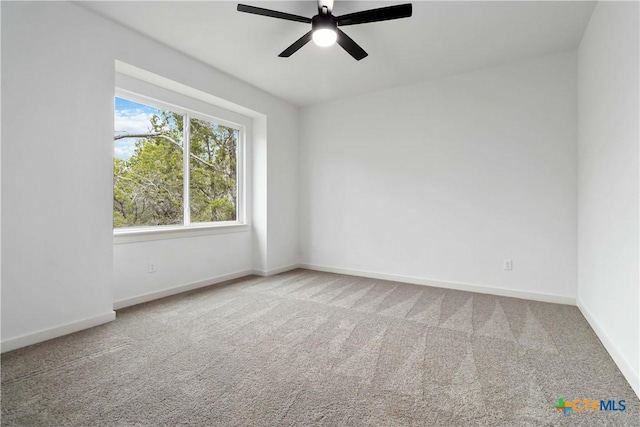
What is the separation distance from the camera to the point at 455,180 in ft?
12.4

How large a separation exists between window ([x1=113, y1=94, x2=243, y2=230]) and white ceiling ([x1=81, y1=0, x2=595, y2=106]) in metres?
0.81

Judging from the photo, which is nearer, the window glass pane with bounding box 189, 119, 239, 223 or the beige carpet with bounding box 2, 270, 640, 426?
the beige carpet with bounding box 2, 270, 640, 426

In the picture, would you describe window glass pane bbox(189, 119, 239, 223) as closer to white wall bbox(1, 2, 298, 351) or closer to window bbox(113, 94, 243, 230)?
window bbox(113, 94, 243, 230)

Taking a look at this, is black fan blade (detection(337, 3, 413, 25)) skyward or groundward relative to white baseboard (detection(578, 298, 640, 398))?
skyward

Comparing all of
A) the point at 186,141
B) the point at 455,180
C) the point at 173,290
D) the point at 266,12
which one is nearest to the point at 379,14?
the point at 266,12

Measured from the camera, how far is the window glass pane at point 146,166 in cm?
323

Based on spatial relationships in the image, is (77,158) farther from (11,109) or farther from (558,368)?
(558,368)

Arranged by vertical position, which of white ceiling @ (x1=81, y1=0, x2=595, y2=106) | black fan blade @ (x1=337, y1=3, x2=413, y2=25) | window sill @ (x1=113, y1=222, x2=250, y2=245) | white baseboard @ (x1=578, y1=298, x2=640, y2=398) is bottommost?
white baseboard @ (x1=578, y1=298, x2=640, y2=398)

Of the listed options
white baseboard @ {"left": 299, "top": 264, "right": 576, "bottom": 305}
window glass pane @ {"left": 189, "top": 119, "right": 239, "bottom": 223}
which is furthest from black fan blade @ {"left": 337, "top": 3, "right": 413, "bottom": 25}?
white baseboard @ {"left": 299, "top": 264, "right": 576, "bottom": 305}

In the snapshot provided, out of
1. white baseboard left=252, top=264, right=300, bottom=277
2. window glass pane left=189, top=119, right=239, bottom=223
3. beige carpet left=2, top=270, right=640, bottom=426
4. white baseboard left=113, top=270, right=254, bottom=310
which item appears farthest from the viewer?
white baseboard left=252, top=264, right=300, bottom=277

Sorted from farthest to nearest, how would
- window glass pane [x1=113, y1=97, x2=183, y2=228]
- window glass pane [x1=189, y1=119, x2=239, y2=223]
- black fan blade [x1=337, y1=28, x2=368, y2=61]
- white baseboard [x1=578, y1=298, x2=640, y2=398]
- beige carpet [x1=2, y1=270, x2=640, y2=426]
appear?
window glass pane [x1=189, y1=119, x2=239, y2=223], window glass pane [x1=113, y1=97, x2=183, y2=228], black fan blade [x1=337, y1=28, x2=368, y2=61], white baseboard [x1=578, y1=298, x2=640, y2=398], beige carpet [x1=2, y1=270, x2=640, y2=426]

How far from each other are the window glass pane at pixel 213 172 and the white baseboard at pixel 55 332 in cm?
156

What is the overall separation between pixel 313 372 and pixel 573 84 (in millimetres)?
3765

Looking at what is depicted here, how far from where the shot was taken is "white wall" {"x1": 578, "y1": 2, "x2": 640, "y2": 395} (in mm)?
1789
